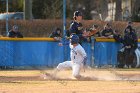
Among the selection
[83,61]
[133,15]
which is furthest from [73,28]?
[133,15]

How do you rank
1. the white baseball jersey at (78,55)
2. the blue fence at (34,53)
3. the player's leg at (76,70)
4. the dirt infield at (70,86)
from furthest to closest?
the blue fence at (34,53)
the white baseball jersey at (78,55)
the player's leg at (76,70)
the dirt infield at (70,86)

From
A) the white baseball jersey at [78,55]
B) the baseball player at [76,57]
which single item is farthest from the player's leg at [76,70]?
the white baseball jersey at [78,55]

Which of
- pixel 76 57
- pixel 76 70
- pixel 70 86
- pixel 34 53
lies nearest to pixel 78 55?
pixel 76 57

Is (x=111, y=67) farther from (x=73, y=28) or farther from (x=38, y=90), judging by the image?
(x=38, y=90)

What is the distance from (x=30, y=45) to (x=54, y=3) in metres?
25.5

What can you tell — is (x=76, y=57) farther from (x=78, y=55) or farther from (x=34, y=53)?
(x=34, y=53)

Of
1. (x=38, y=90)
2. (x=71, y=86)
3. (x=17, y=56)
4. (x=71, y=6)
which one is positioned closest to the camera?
(x=38, y=90)

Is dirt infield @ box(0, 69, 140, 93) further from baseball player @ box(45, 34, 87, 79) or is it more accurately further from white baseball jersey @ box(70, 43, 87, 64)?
white baseball jersey @ box(70, 43, 87, 64)

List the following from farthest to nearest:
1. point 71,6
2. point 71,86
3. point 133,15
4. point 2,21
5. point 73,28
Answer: point 71,6, point 133,15, point 2,21, point 73,28, point 71,86

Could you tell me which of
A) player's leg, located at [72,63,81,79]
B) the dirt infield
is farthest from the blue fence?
player's leg, located at [72,63,81,79]

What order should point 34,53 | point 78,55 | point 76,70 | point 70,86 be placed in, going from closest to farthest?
point 70,86
point 76,70
point 78,55
point 34,53

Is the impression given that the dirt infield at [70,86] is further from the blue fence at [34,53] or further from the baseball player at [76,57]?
the blue fence at [34,53]

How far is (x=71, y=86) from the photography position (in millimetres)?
14969

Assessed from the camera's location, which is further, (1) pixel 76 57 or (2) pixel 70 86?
(1) pixel 76 57
